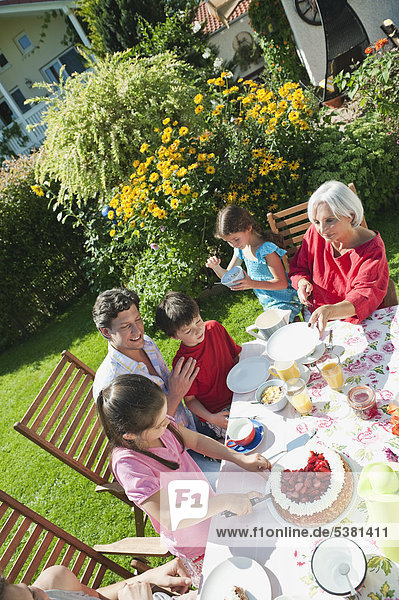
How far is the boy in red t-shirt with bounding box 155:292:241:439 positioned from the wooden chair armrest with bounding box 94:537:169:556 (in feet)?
2.25

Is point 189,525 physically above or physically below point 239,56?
below

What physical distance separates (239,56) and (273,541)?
642 inches

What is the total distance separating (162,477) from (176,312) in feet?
2.76

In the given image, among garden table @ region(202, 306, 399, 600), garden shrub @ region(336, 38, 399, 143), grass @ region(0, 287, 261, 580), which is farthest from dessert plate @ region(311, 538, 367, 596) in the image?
garden shrub @ region(336, 38, 399, 143)

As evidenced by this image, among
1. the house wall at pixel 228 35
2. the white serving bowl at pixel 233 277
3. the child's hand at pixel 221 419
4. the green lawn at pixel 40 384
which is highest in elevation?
the house wall at pixel 228 35

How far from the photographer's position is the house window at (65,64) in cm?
1534

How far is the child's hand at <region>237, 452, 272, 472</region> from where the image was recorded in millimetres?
1615

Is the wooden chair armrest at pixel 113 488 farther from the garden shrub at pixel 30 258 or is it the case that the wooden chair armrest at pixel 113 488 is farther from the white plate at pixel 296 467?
the garden shrub at pixel 30 258

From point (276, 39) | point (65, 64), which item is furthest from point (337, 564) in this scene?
point (65, 64)

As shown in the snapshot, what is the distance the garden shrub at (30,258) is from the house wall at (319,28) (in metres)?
5.67

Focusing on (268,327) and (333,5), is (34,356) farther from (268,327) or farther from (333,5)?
(333,5)

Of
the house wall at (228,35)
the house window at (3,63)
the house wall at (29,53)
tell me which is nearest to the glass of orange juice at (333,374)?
the house wall at (228,35)

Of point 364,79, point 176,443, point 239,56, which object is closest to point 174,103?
point 364,79

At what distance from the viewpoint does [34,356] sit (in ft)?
19.3
